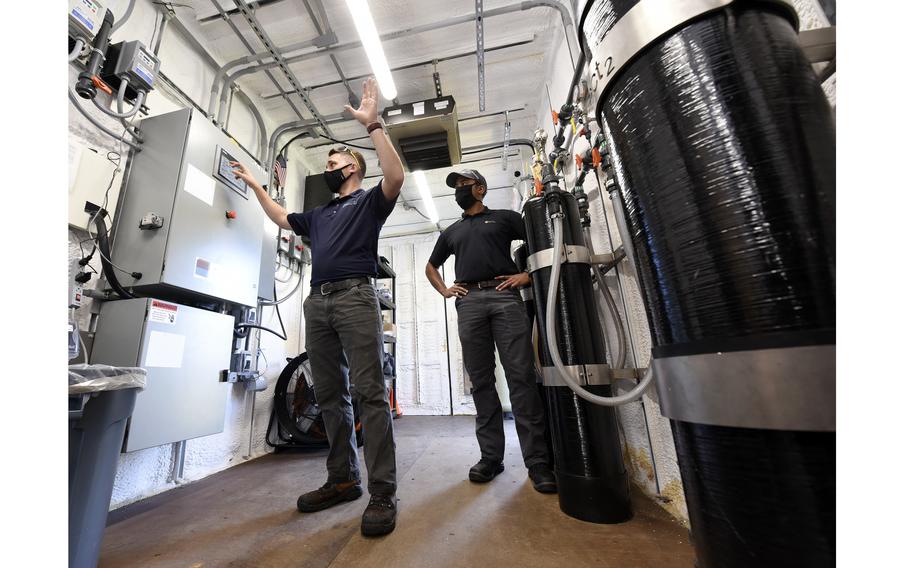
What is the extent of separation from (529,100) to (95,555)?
3499 mm

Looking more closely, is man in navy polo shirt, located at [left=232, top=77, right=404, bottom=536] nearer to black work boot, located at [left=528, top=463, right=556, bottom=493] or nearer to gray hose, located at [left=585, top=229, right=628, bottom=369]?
black work boot, located at [left=528, top=463, right=556, bottom=493]

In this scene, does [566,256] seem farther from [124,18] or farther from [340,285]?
[124,18]

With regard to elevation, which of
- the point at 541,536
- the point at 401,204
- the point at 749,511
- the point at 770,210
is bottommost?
the point at 541,536

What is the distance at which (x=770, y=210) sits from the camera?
0.32 meters

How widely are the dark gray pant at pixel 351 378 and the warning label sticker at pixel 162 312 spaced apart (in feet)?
2.16

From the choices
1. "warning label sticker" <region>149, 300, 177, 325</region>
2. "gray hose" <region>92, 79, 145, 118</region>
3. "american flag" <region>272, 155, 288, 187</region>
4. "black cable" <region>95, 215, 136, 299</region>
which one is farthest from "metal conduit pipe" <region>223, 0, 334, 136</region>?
"warning label sticker" <region>149, 300, 177, 325</region>

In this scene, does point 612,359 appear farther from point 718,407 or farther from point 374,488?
point 718,407

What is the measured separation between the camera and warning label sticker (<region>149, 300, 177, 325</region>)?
1.43m

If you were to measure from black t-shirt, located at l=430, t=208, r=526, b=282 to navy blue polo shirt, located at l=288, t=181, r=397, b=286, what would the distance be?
52 centimetres

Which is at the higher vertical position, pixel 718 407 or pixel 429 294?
pixel 429 294

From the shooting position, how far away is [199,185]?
5.60ft

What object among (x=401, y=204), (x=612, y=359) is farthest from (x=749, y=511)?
(x=401, y=204)

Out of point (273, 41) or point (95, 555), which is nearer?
point (95, 555)

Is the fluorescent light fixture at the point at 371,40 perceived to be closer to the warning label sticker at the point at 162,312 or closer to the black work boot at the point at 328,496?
the warning label sticker at the point at 162,312
